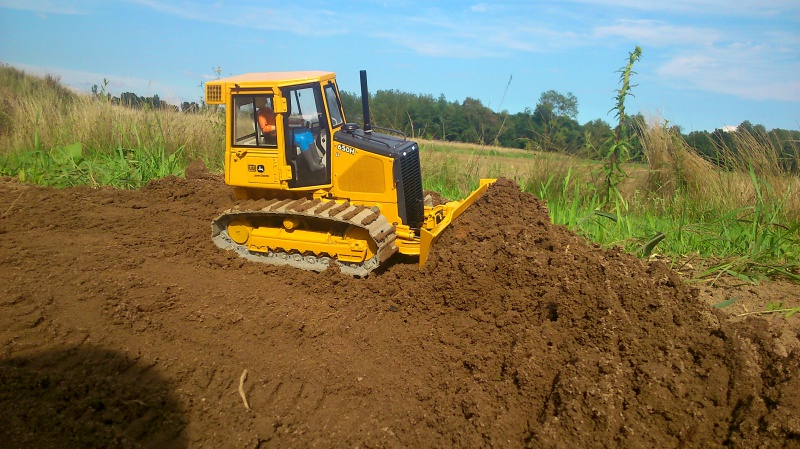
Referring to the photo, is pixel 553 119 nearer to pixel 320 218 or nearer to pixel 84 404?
pixel 320 218

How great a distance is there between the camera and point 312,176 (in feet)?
21.6

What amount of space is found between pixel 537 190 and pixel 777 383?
255 inches

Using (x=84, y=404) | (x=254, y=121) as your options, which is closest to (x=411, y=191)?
(x=254, y=121)

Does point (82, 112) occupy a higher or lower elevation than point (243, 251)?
higher

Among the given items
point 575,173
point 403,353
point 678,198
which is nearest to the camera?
point 403,353

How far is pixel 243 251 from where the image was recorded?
6.84 meters

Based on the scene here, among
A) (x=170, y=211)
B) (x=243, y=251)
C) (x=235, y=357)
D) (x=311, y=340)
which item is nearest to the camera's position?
(x=235, y=357)

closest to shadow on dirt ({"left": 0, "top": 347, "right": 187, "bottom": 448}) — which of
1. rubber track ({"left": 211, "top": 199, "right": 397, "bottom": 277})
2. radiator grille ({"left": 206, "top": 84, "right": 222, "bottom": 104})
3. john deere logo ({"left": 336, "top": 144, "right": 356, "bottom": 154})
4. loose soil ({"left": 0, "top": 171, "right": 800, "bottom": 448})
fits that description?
loose soil ({"left": 0, "top": 171, "right": 800, "bottom": 448})

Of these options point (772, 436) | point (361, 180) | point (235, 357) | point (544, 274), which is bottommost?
point (235, 357)

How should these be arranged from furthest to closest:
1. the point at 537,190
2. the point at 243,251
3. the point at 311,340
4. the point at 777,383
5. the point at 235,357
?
the point at 537,190
the point at 243,251
the point at 311,340
the point at 235,357
the point at 777,383

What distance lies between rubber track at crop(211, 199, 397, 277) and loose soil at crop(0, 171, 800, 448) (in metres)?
0.21

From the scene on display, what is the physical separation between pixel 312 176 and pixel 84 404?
3.48 metres

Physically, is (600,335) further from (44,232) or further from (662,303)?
(44,232)

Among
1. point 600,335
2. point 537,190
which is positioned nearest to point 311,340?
point 600,335
